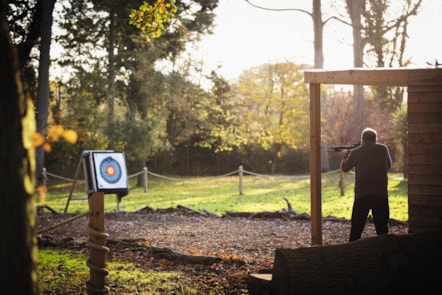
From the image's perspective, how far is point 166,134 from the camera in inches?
1211

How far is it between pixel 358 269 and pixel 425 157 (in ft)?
9.60

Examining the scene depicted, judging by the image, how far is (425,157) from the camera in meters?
7.91

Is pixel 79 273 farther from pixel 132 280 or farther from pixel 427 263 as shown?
pixel 427 263

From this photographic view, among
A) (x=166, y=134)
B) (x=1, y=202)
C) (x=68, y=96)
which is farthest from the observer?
(x=166, y=134)

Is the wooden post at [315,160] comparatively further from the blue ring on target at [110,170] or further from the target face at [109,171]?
the blue ring on target at [110,170]

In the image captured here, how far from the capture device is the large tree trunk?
10.4 feet

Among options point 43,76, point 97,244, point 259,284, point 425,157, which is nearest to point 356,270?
point 259,284

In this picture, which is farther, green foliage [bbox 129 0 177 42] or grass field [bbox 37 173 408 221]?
grass field [bbox 37 173 408 221]

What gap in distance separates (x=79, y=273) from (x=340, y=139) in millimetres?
18014

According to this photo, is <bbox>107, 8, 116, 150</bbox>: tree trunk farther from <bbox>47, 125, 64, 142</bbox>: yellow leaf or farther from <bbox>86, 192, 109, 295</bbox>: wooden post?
<bbox>47, 125, 64, 142</bbox>: yellow leaf

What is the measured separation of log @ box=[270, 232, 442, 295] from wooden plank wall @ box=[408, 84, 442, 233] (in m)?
2.06

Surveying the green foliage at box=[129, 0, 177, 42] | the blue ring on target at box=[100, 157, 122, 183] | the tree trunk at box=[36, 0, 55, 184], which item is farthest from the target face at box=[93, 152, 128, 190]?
the tree trunk at box=[36, 0, 55, 184]

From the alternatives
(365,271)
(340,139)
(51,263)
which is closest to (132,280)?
(51,263)

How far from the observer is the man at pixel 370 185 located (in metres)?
8.13
